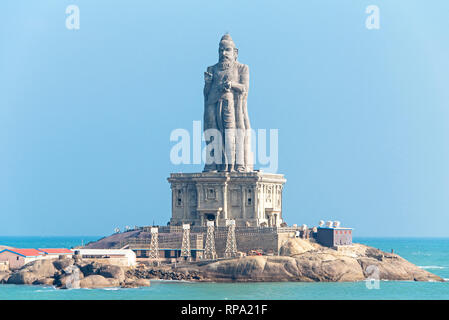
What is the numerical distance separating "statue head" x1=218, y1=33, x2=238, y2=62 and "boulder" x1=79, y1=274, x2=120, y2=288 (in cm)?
2836

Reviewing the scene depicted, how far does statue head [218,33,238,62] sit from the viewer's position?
11275cm

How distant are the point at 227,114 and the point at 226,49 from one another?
253 inches

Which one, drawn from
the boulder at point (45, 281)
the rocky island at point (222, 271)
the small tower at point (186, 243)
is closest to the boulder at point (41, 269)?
the rocky island at point (222, 271)

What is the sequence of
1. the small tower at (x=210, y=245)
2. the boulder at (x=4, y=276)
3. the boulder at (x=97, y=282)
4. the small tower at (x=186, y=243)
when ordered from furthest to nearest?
the small tower at (x=186, y=243), the small tower at (x=210, y=245), the boulder at (x=4, y=276), the boulder at (x=97, y=282)

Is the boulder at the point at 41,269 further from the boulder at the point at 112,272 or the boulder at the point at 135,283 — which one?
the boulder at the point at 135,283

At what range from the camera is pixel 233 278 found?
98312 millimetres

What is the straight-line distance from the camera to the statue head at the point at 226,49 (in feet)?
370

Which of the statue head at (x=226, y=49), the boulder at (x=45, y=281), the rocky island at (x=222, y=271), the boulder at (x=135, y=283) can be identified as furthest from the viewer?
the statue head at (x=226, y=49)

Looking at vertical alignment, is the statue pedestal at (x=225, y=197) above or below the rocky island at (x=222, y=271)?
above

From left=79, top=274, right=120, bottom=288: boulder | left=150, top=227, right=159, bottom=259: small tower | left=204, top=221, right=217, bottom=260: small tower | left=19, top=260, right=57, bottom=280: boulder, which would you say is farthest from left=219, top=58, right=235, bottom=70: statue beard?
left=79, top=274, right=120, bottom=288: boulder
